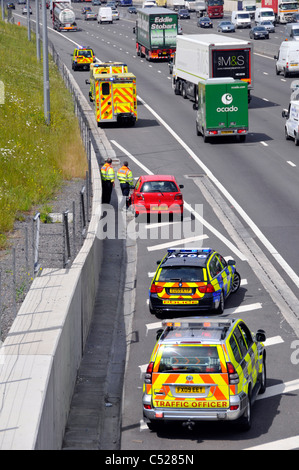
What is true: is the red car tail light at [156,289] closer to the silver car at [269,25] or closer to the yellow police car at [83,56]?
the yellow police car at [83,56]

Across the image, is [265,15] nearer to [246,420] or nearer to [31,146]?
[31,146]

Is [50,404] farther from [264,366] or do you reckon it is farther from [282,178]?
[282,178]

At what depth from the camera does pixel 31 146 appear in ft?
120

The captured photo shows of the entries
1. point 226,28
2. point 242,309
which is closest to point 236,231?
point 242,309

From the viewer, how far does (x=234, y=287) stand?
23969 mm

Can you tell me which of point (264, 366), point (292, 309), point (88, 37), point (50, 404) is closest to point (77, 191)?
point (292, 309)

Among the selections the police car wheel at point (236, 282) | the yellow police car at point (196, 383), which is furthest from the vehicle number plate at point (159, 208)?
the yellow police car at point (196, 383)

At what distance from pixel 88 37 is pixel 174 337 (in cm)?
9091

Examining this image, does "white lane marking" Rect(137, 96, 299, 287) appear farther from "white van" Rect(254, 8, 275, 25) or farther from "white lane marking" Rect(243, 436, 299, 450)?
"white van" Rect(254, 8, 275, 25)

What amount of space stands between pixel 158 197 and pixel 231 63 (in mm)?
22212

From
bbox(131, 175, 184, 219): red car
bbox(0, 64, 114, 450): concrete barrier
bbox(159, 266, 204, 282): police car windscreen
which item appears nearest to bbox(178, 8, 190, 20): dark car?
bbox(131, 175, 184, 219): red car

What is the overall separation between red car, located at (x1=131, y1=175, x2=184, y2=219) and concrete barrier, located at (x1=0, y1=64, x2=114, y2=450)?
9386mm

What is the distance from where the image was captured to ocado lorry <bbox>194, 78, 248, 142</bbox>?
45000 mm
